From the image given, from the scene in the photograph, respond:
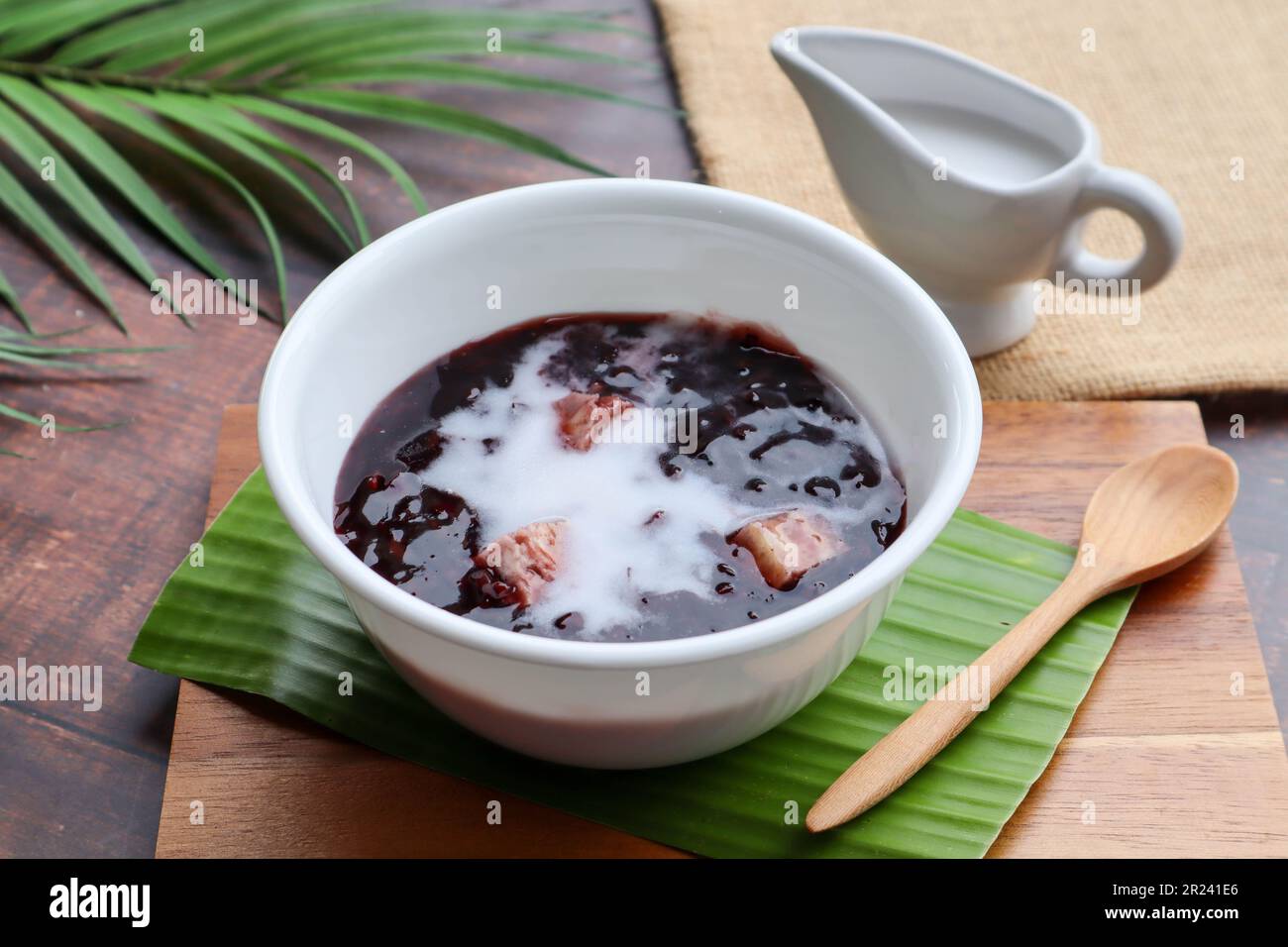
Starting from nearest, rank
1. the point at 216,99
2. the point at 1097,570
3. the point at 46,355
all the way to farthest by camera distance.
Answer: the point at 1097,570 < the point at 46,355 < the point at 216,99

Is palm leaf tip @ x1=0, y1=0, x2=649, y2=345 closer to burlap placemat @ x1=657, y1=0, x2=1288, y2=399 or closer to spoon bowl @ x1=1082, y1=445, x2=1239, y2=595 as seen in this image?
burlap placemat @ x1=657, y1=0, x2=1288, y2=399

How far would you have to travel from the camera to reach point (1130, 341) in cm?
243

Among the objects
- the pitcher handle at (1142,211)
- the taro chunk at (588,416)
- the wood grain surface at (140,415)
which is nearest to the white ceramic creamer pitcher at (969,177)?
the pitcher handle at (1142,211)

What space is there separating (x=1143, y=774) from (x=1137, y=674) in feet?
0.57

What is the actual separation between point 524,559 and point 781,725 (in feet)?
1.40

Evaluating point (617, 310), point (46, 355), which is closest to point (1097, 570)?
point (617, 310)

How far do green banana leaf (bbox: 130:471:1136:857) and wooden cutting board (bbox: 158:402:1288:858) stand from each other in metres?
0.03

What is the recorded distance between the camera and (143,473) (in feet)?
7.02

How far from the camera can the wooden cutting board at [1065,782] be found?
1608 millimetres

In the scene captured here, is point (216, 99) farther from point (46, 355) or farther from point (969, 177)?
point (969, 177)

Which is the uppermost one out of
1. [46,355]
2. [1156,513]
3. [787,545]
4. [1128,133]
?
[1128,133]

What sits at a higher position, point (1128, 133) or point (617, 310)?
point (1128, 133)

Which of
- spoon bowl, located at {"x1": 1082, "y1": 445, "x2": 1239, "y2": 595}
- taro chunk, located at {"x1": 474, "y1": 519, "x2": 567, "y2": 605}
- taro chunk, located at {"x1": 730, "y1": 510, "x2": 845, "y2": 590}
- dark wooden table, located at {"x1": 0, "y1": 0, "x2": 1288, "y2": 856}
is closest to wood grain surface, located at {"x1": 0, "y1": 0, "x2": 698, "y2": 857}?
dark wooden table, located at {"x1": 0, "y1": 0, "x2": 1288, "y2": 856}

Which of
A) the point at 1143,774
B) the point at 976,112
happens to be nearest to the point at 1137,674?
the point at 1143,774
